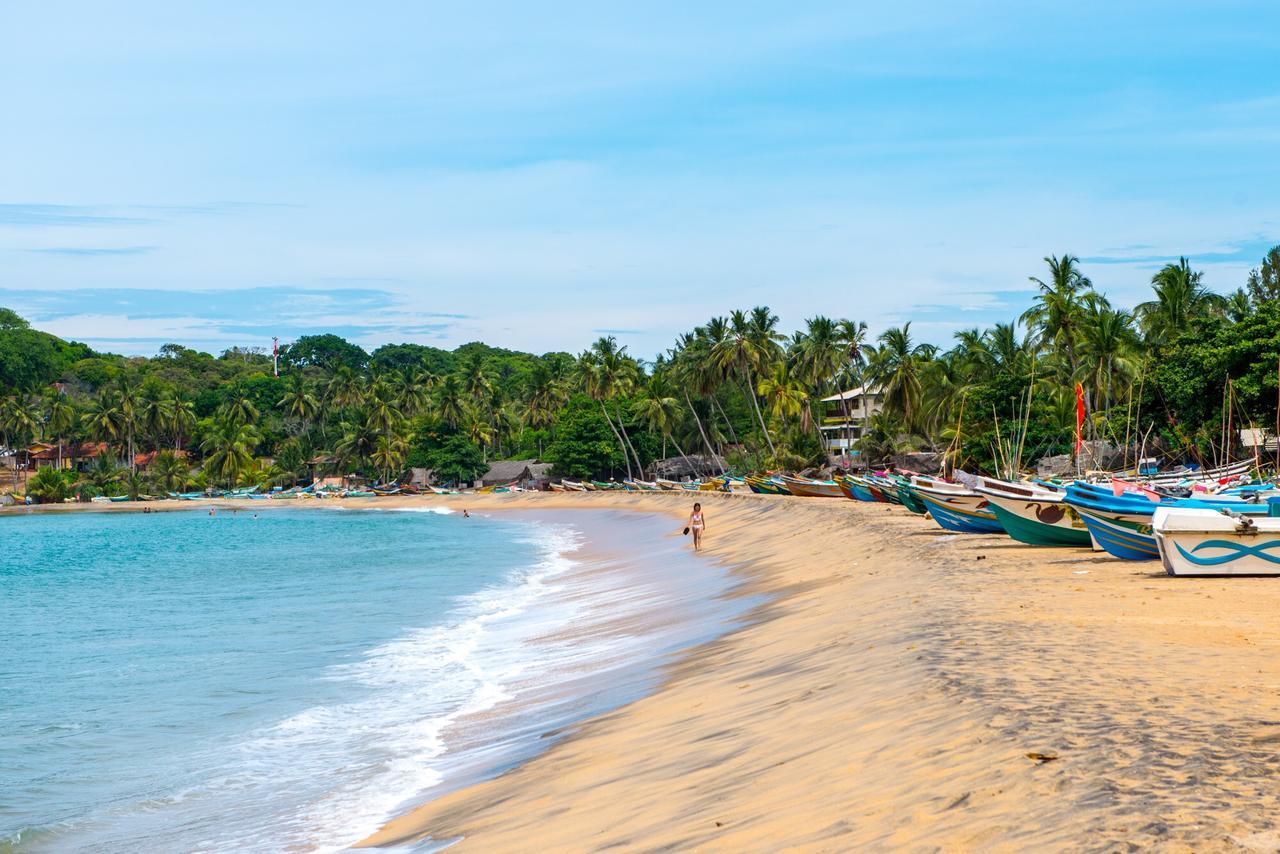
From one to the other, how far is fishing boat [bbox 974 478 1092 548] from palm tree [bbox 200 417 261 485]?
104134 millimetres

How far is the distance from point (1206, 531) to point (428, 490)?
90.0 metres

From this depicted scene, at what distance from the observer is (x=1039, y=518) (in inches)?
755

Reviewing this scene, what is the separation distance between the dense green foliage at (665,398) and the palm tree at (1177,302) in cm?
11

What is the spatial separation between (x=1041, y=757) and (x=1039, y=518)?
1413 cm

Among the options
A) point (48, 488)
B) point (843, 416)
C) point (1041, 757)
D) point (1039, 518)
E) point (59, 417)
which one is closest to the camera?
point (1041, 757)

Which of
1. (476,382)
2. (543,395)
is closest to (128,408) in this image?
(476,382)

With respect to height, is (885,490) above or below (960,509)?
below

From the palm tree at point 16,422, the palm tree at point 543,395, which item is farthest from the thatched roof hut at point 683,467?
the palm tree at point 16,422

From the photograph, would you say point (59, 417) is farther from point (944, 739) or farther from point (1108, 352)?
point (944, 739)

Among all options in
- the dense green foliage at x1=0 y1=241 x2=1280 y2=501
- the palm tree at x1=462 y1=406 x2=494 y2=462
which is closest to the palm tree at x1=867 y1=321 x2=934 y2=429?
the dense green foliage at x1=0 y1=241 x2=1280 y2=501

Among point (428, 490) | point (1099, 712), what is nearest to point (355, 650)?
point (1099, 712)

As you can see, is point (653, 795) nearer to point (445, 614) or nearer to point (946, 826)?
point (946, 826)

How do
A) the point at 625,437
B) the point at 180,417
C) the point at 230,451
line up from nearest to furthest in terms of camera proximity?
1. the point at 625,437
2. the point at 230,451
3. the point at 180,417

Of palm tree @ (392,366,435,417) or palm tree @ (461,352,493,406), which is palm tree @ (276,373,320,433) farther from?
palm tree @ (461,352,493,406)
